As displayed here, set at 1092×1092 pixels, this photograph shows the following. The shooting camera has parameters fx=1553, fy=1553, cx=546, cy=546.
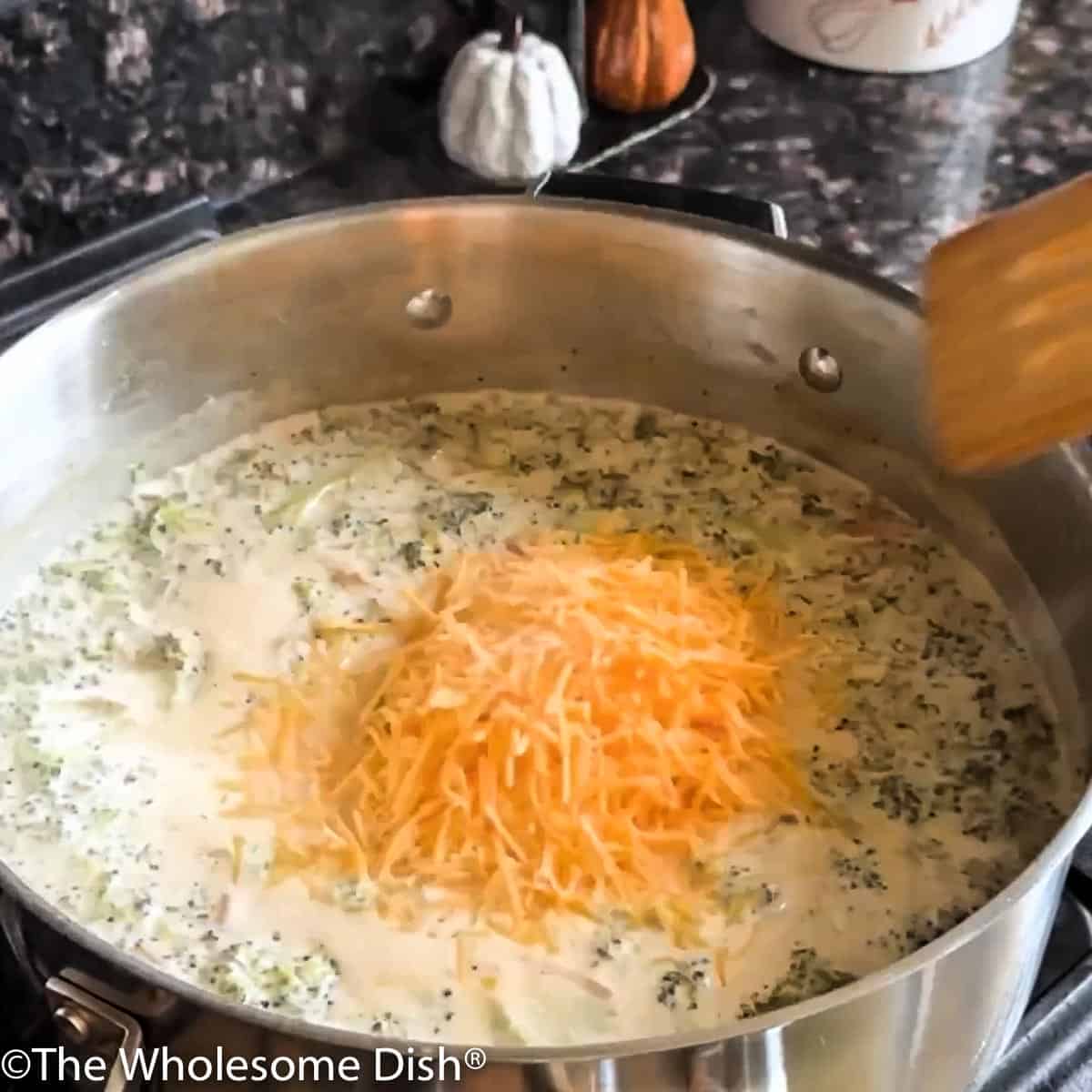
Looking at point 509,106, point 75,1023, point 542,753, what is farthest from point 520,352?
point 75,1023

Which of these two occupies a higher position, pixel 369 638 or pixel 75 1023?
pixel 75 1023

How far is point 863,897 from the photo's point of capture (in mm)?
875

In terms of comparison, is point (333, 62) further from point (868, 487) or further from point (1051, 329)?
point (1051, 329)

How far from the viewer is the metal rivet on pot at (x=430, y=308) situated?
116cm

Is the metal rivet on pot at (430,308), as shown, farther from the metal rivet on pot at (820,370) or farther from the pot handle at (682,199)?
the metal rivet on pot at (820,370)

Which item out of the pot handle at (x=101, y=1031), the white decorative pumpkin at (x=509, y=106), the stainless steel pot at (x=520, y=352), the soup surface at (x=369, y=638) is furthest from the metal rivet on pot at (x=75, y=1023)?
the white decorative pumpkin at (x=509, y=106)

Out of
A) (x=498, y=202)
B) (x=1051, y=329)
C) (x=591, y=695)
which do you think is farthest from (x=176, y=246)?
(x=1051, y=329)

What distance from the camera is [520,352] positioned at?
121cm

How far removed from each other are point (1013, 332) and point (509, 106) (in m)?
0.60

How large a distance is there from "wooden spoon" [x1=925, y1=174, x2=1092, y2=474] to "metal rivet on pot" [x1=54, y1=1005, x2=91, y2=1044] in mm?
496

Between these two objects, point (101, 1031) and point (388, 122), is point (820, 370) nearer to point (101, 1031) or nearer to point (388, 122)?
point (388, 122)

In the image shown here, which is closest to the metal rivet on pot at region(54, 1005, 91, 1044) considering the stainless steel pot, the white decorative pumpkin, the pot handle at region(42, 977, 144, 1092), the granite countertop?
the pot handle at region(42, 977, 144, 1092)

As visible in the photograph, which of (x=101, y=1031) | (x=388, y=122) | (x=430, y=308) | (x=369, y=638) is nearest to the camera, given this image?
(x=101, y=1031)

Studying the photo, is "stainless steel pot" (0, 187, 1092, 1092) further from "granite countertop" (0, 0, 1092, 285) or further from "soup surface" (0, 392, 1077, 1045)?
"granite countertop" (0, 0, 1092, 285)
